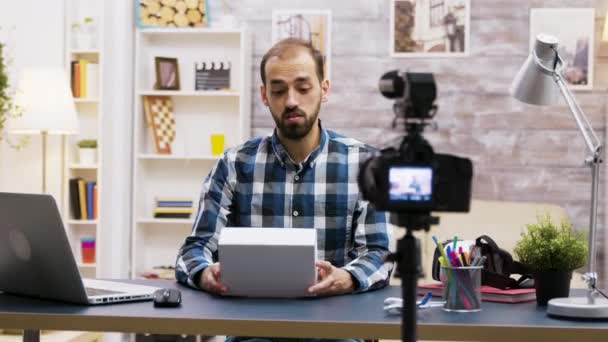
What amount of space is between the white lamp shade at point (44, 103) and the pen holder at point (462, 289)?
3018 millimetres

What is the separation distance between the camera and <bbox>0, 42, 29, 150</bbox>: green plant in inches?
175

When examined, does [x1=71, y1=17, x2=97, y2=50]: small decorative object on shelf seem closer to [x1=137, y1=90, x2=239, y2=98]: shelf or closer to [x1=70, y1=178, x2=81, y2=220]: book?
[x1=137, y1=90, x2=239, y2=98]: shelf

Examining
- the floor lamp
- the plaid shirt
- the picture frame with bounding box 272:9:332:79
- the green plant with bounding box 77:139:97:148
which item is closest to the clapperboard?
the picture frame with bounding box 272:9:332:79

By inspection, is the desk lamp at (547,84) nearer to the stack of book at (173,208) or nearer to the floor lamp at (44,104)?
the floor lamp at (44,104)

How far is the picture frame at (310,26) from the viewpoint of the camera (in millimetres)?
4891

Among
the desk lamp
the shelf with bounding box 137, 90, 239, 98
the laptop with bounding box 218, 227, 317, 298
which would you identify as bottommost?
the laptop with bounding box 218, 227, 317, 298

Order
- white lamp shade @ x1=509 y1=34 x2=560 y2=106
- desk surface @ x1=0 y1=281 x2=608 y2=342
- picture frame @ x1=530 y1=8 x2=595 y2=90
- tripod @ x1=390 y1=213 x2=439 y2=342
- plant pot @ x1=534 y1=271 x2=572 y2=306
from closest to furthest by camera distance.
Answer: tripod @ x1=390 y1=213 x2=439 y2=342 < desk surface @ x1=0 y1=281 x2=608 y2=342 < plant pot @ x1=534 y1=271 x2=572 y2=306 < white lamp shade @ x1=509 y1=34 x2=560 y2=106 < picture frame @ x1=530 y1=8 x2=595 y2=90

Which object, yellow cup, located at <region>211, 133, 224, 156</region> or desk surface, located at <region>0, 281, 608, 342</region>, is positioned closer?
desk surface, located at <region>0, 281, 608, 342</region>

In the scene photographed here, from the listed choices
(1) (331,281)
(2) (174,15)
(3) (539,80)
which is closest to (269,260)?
(1) (331,281)

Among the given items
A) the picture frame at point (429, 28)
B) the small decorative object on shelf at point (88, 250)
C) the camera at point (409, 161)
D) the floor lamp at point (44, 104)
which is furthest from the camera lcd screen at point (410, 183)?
the small decorative object on shelf at point (88, 250)

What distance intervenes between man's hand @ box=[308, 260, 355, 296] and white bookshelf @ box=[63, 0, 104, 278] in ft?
9.96

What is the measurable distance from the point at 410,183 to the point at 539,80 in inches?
34.9

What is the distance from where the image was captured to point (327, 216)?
2287 millimetres

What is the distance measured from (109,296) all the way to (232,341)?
395 millimetres
